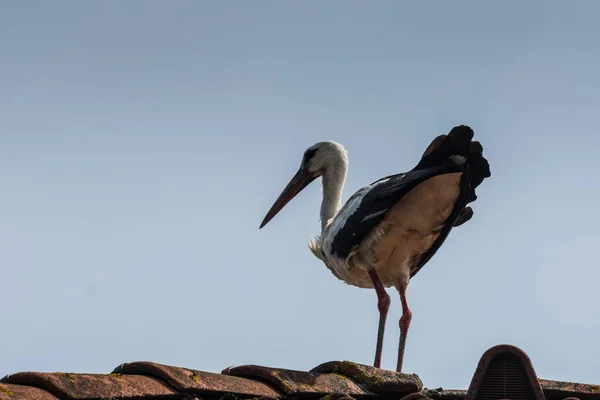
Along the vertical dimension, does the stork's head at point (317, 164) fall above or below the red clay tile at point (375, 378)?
above

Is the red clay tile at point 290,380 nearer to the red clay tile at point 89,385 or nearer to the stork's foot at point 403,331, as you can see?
the red clay tile at point 89,385

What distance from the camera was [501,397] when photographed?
5.64m

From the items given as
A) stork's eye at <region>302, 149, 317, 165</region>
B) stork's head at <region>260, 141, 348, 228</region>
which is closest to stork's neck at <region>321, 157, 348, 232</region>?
stork's head at <region>260, 141, 348, 228</region>

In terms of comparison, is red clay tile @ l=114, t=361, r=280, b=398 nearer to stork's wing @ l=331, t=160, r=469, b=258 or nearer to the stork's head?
stork's wing @ l=331, t=160, r=469, b=258

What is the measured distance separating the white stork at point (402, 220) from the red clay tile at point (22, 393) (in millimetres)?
4614

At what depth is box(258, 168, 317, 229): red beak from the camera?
11.6 metres

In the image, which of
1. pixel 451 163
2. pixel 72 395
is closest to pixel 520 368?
pixel 72 395

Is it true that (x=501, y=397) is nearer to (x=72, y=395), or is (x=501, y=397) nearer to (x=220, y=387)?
(x=220, y=387)

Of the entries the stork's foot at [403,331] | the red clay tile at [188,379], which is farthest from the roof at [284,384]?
the stork's foot at [403,331]

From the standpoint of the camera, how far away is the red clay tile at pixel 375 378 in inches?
251

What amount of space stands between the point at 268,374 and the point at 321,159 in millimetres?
5616

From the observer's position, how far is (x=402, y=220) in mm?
9617

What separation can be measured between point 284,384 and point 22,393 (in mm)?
1637

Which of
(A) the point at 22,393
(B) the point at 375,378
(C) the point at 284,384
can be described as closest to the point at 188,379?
(C) the point at 284,384
